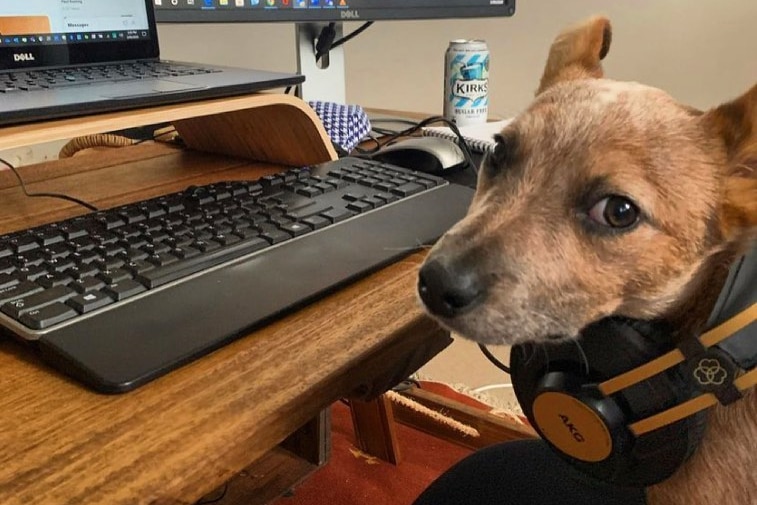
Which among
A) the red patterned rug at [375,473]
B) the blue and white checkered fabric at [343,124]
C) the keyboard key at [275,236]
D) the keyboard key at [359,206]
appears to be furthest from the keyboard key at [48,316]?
the red patterned rug at [375,473]

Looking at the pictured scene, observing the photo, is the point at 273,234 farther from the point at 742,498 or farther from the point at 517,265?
the point at 742,498

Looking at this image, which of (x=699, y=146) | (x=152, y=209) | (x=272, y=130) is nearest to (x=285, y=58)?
(x=272, y=130)

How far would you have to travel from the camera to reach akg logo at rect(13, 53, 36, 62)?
33.5 inches

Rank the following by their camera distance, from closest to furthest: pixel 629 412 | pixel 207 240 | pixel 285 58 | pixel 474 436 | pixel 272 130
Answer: pixel 629 412, pixel 207 240, pixel 272 130, pixel 474 436, pixel 285 58

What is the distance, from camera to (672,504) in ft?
1.89

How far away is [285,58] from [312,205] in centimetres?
147

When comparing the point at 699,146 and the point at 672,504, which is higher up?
the point at 699,146

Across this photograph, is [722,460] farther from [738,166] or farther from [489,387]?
[489,387]

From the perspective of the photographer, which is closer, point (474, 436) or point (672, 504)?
point (672, 504)

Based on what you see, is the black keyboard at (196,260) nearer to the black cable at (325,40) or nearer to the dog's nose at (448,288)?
the dog's nose at (448,288)

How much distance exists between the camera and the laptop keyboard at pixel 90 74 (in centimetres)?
78

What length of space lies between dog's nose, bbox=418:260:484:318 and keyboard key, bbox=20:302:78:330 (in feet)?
0.82

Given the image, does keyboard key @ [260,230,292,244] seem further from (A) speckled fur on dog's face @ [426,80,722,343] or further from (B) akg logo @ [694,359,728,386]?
(B) akg logo @ [694,359,728,386]

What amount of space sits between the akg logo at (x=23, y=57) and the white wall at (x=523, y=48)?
0.90 m
